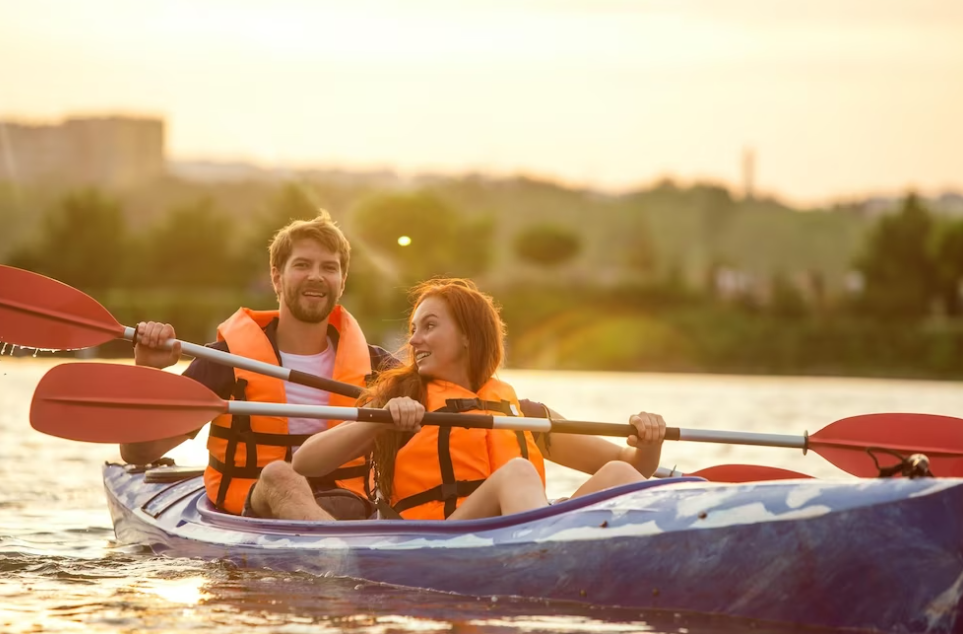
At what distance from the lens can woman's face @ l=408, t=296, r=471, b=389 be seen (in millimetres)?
4984

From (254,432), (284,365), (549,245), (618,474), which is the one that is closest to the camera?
(618,474)

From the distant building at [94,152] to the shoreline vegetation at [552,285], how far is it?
1024cm

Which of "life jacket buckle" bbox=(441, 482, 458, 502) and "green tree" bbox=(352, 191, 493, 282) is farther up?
"green tree" bbox=(352, 191, 493, 282)

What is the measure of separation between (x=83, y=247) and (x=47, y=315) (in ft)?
154

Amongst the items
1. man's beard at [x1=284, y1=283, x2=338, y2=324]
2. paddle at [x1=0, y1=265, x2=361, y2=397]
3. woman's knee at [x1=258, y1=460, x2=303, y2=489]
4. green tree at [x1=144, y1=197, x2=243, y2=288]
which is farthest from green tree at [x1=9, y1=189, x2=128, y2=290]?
woman's knee at [x1=258, y1=460, x2=303, y2=489]

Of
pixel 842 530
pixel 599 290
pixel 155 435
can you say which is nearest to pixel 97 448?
pixel 155 435

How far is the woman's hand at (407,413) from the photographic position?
187 inches

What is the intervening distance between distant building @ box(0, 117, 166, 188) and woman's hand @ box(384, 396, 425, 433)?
88941mm

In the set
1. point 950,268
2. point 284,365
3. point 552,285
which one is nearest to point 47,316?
point 284,365

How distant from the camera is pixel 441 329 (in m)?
4.98

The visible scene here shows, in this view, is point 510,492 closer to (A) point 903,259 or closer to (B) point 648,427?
(B) point 648,427

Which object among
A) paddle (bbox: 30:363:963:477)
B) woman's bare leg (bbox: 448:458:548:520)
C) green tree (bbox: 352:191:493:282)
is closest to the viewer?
woman's bare leg (bbox: 448:458:548:520)

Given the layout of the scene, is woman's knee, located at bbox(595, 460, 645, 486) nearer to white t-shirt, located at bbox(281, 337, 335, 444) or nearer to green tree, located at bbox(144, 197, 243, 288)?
white t-shirt, located at bbox(281, 337, 335, 444)

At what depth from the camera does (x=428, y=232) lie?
57531 millimetres
